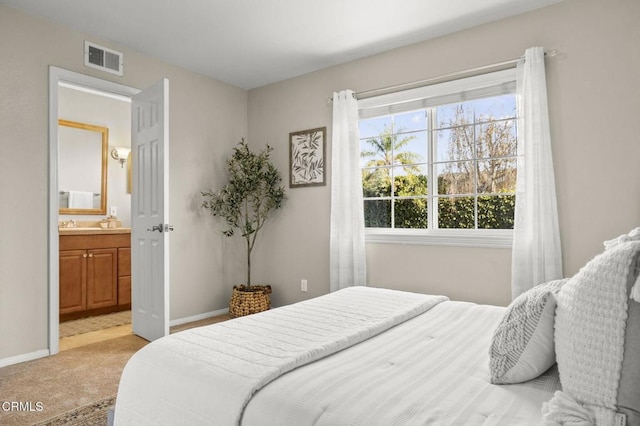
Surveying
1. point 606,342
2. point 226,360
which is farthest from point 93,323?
point 606,342

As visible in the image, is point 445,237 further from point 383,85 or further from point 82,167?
point 82,167

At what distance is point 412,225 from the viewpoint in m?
3.59

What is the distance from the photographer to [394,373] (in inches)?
47.8

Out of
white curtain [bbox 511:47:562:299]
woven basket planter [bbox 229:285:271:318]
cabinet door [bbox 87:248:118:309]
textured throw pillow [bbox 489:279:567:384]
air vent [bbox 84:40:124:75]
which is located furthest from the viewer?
cabinet door [bbox 87:248:118:309]

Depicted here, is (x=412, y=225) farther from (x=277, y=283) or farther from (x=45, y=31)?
(x=45, y=31)

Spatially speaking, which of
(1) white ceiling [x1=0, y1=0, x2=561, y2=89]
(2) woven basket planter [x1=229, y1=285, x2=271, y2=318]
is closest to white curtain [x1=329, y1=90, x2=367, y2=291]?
(1) white ceiling [x1=0, y1=0, x2=561, y2=89]

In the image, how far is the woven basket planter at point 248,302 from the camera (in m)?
3.93

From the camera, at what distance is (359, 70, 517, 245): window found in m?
3.16

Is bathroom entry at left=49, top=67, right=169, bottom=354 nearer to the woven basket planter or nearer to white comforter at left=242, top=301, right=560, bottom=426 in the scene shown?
the woven basket planter

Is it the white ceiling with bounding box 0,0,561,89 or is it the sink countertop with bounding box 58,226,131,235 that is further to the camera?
the sink countertop with bounding box 58,226,131,235

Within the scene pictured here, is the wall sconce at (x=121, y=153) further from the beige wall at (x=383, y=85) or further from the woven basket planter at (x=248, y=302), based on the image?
the woven basket planter at (x=248, y=302)

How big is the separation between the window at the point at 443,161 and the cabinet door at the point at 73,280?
299cm

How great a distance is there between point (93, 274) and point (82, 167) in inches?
56.4

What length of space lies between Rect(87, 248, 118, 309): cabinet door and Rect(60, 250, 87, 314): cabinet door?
5 centimetres
